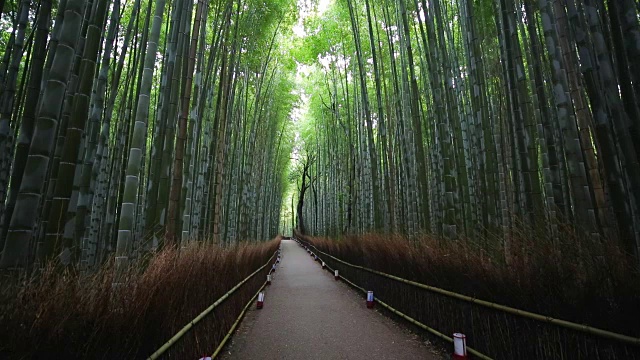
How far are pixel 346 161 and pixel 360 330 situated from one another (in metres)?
8.28

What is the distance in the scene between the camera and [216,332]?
2598 mm

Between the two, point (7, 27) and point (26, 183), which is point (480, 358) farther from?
point (7, 27)

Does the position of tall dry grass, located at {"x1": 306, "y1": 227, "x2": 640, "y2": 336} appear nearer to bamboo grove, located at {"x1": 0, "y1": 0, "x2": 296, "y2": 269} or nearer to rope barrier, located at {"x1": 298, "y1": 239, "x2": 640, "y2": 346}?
rope barrier, located at {"x1": 298, "y1": 239, "x2": 640, "y2": 346}

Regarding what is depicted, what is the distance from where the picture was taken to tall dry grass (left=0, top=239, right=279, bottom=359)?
2.94ft

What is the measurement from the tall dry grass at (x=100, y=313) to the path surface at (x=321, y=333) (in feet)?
2.61

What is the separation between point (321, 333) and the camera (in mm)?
3158

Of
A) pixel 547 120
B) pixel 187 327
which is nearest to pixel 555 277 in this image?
pixel 547 120

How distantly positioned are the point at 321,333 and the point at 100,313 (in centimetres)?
242

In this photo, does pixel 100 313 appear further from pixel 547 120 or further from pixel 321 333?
pixel 547 120

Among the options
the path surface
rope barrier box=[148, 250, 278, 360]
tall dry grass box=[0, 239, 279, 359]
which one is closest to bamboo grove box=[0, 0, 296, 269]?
tall dry grass box=[0, 239, 279, 359]

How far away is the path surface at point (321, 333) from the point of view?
2613 millimetres

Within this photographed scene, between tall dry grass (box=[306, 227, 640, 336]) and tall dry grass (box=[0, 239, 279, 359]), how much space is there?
1906 mm

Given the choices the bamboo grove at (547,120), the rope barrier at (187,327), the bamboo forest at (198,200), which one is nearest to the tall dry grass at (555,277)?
the bamboo forest at (198,200)

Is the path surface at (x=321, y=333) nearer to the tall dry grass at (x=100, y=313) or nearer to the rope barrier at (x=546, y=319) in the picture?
the rope barrier at (x=546, y=319)
